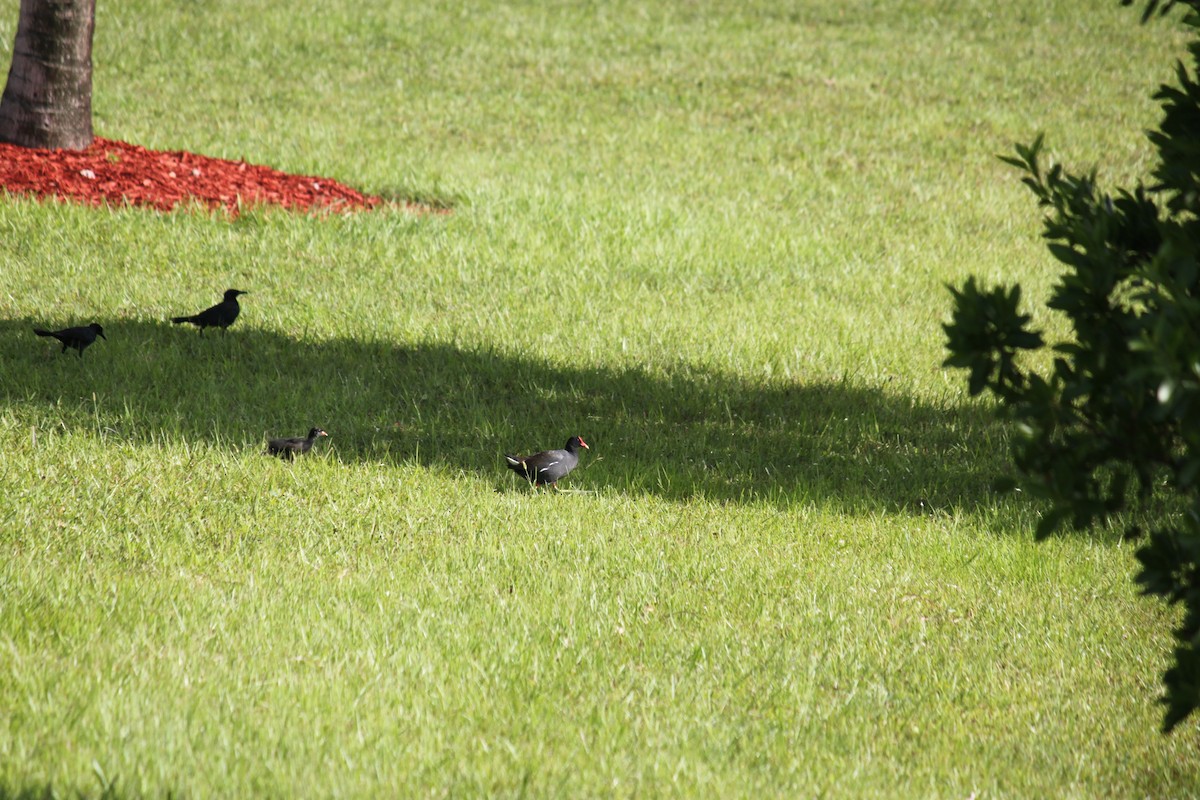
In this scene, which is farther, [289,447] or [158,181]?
[158,181]

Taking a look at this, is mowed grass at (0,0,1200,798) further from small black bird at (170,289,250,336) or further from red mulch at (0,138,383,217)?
red mulch at (0,138,383,217)

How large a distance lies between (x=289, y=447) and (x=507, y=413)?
1.82 meters

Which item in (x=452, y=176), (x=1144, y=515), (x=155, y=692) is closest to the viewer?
(x=155, y=692)

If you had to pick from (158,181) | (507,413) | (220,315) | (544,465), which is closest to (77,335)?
(220,315)

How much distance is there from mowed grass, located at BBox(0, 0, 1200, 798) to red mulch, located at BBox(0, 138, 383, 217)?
503mm

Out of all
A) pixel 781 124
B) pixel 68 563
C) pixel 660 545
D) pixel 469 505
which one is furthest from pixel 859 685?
pixel 781 124

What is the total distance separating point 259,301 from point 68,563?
5.00 metres

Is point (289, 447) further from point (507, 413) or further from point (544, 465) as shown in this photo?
point (507, 413)

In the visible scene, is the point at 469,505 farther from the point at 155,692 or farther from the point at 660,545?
the point at 155,692

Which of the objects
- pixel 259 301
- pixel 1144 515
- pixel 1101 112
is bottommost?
pixel 259 301

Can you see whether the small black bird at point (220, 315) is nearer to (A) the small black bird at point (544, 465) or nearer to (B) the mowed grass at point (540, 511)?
(B) the mowed grass at point (540, 511)

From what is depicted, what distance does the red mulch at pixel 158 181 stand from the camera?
11828 mm

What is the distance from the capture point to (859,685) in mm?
4945

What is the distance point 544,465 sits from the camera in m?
6.67
